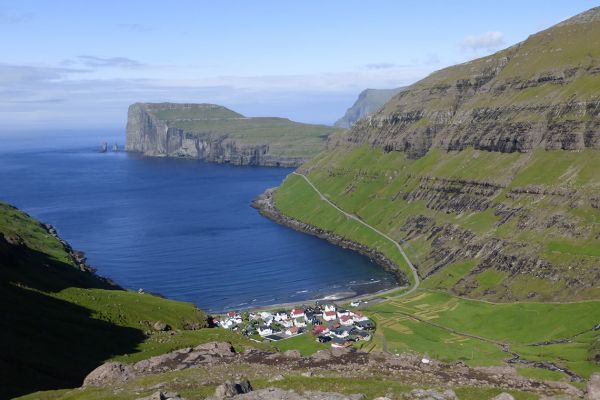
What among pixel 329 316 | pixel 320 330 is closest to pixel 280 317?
pixel 329 316

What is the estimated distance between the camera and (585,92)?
Answer: 632 ft

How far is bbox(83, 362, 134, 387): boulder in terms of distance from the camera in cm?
5047

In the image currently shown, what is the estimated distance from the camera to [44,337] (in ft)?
208

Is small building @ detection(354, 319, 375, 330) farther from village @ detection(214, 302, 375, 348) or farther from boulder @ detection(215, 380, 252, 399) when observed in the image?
boulder @ detection(215, 380, 252, 399)

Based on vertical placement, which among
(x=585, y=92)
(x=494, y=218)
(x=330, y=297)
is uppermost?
(x=585, y=92)

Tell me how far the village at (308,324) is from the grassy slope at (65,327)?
36.5 meters

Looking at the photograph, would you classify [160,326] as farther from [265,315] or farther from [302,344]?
[265,315]

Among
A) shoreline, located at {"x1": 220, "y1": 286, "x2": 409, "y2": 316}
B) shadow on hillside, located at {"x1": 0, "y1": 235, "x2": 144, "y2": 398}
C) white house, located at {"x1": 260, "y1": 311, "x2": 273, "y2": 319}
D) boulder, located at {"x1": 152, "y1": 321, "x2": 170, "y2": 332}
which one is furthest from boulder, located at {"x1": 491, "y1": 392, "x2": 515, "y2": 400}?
shoreline, located at {"x1": 220, "y1": 286, "x2": 409, "y2": 316}

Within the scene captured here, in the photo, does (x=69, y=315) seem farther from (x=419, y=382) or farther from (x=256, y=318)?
(x=256, y=318)

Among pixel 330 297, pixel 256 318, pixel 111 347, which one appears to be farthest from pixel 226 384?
pixel 330 297

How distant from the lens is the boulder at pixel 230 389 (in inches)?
1594

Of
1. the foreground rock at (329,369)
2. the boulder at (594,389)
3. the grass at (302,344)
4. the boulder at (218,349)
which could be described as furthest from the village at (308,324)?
the boulder at (594,389)

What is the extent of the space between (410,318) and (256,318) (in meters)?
37.2

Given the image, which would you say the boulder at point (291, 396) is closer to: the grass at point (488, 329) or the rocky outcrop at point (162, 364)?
the rocky outcrop at point (162, 364)
